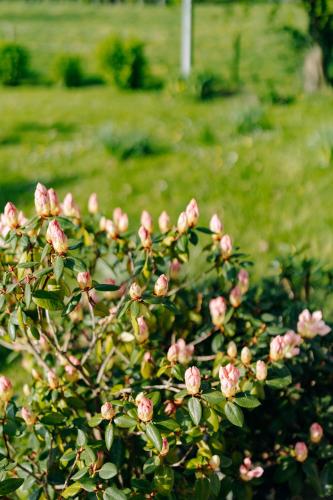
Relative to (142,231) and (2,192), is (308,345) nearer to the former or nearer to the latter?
(142,231)

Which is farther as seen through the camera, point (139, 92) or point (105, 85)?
point (105, 85)

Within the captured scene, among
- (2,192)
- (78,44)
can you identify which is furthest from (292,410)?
(78,44)

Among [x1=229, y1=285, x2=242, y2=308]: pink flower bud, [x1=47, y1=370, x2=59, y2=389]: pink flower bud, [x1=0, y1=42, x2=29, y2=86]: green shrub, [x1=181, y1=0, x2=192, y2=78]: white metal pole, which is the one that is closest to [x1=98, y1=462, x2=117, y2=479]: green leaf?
[x1=47, y1=370, x2=59, y2=389]: pink flower bud

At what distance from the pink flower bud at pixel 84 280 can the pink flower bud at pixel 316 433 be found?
843mm

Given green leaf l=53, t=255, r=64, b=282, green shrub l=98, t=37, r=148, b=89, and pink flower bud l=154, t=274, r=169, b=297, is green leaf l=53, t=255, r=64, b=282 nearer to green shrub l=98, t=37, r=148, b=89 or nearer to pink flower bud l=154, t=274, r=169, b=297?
pink flower bud l=154, t=274, r=169, b=297

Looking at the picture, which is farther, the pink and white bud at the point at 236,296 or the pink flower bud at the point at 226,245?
the pink and white bud at the point at 236,296

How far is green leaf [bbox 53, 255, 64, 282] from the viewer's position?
1.20 m

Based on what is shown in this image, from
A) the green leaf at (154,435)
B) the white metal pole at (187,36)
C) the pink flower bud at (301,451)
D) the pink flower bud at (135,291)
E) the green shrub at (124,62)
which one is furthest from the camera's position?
the green shrub at (124,62)

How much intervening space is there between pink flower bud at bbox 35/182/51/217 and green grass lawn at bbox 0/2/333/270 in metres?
1.18

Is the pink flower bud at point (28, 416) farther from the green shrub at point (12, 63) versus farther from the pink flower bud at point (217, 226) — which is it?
the green shrub at point (12, 63)

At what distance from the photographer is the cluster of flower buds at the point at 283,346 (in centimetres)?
145

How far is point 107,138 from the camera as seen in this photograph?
5609mm

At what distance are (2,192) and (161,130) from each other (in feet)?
7.56

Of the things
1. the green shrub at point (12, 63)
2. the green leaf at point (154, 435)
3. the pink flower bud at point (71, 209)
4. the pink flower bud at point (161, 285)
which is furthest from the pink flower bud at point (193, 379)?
the green shrub at point (12, 63)
